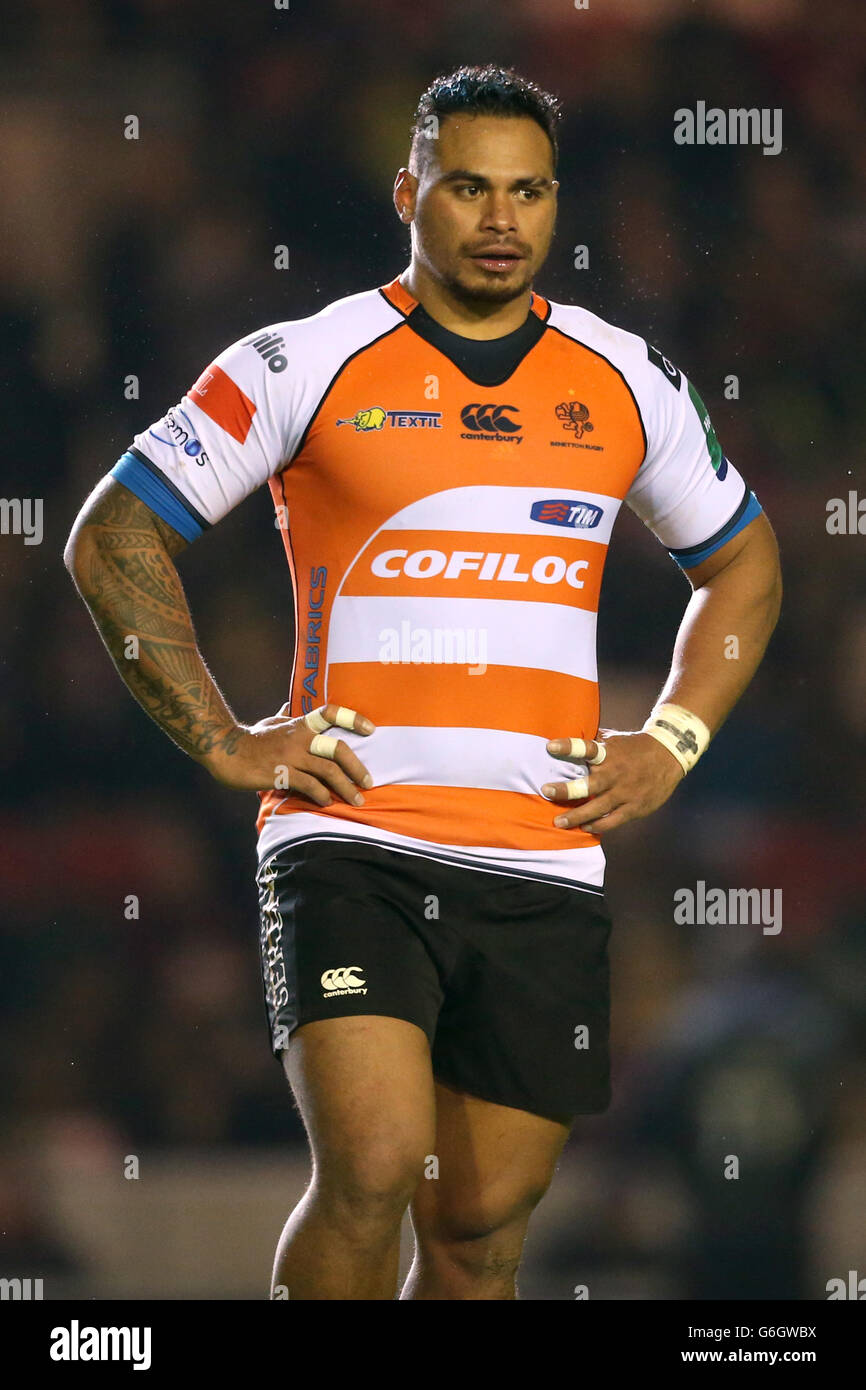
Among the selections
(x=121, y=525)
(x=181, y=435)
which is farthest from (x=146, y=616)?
(x=181, y=435)

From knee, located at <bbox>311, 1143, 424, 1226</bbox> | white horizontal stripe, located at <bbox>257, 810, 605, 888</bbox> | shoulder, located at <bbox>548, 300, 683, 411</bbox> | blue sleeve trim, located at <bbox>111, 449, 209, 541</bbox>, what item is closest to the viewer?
knee, located at <bbox>311, 1143, 424, 1226</bbox>

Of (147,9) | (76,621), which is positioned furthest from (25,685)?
(147,9)

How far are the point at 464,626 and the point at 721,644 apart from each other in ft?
2.25

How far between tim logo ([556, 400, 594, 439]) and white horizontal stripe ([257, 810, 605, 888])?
28.7 inches

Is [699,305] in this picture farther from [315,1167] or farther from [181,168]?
[315,1167]

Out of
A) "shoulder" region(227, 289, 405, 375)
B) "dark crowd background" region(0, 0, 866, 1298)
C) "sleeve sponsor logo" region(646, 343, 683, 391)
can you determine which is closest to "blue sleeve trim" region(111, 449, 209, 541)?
"shoulder" region(227, 289, 405, 375)

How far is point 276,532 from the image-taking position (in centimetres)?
549

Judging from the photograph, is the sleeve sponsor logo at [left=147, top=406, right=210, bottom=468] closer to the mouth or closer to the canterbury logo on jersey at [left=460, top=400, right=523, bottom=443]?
the canterbury logo on jersey at [left=460, top=400, right=523, bottom=443]

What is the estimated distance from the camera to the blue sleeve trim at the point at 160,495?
120 inches

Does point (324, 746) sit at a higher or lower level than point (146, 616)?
lower

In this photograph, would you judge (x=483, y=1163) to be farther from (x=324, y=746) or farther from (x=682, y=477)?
(x=682, y=477)

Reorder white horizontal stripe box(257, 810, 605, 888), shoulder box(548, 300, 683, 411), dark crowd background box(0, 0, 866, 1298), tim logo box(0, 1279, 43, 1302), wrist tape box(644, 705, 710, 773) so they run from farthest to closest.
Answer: dark crowd background box(0, 0, 866, 1298) < tim logo box(0, 1279, 43, 1302) < wrist tape box(644, 705, 710, 773) < shoulder box(548, 300, 683, 411) < white horizontal stripe box(257, 810, 605, 888)

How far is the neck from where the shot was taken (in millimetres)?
3137

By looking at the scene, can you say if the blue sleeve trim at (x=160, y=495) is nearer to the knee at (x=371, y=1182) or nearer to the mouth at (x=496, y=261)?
the mouth at (x=496, y=261)
